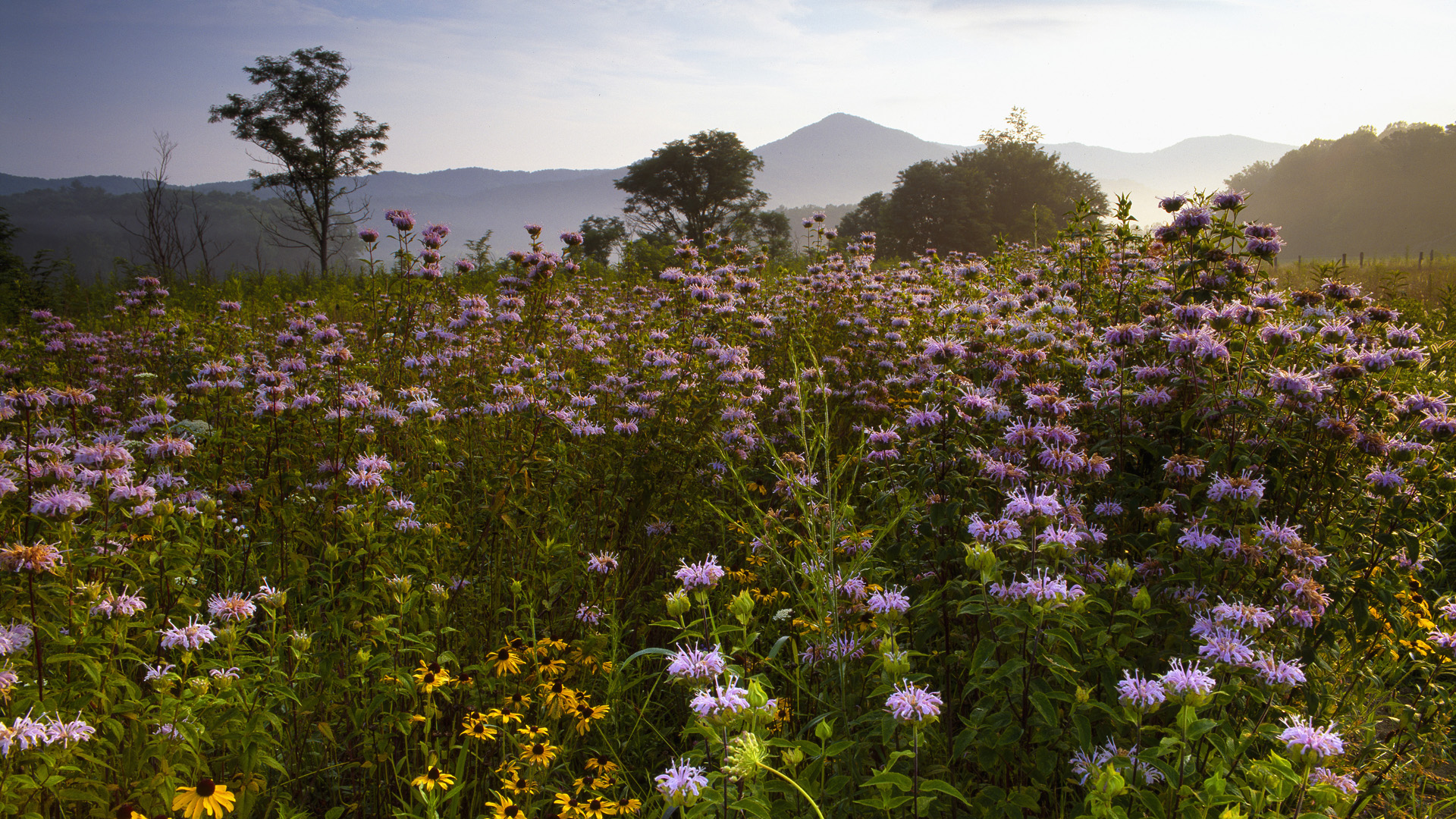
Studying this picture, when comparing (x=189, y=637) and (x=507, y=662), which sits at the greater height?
(x=189, y=637)

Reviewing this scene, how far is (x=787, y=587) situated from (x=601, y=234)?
39.6 meters

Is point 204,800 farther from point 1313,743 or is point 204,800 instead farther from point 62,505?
point 1313,743

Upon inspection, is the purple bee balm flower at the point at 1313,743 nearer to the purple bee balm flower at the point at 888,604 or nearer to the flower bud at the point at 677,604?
the purple bee balm flower at the point at 888,604

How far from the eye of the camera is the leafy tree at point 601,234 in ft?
128

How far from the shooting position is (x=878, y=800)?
1.42m

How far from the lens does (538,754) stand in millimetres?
2037

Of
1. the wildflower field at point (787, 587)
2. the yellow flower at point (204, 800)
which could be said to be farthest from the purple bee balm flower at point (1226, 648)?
the yellow flower at point (204, 800)

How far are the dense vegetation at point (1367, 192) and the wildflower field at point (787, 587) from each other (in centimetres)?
8198

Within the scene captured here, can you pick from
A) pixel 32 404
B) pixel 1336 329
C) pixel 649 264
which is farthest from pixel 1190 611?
pixel 649 264

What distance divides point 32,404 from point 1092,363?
12.7 feet

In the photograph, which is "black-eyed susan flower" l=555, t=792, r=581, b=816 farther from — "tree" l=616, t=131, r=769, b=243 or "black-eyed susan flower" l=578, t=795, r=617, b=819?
"tree" l=616, t=131, r=769, b=243

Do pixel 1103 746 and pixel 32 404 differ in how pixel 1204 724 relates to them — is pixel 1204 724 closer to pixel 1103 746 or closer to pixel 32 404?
pixel 1103 746

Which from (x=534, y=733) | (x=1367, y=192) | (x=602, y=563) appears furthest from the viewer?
(x=1367, y=192)

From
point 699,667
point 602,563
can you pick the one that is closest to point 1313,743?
point 699,667
